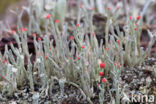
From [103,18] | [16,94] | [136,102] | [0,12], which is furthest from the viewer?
[0,12]

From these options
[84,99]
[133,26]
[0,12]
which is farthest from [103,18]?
[0,12]

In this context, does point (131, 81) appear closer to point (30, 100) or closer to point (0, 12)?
point (30, 100)

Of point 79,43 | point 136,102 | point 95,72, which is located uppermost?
point 79,43

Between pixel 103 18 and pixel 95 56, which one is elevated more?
pixel 103 18

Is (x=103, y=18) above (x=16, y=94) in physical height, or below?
above

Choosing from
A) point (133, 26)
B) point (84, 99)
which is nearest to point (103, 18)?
point (133, 26)

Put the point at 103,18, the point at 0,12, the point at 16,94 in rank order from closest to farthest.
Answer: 1. the point at 16,94
2. the point at 103,18
3. the point at 0,12

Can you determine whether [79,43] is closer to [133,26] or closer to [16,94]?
[133,26]

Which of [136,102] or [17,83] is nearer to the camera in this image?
[136,102]

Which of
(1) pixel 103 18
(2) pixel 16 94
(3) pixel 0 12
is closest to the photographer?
(2) pixel 16 94
